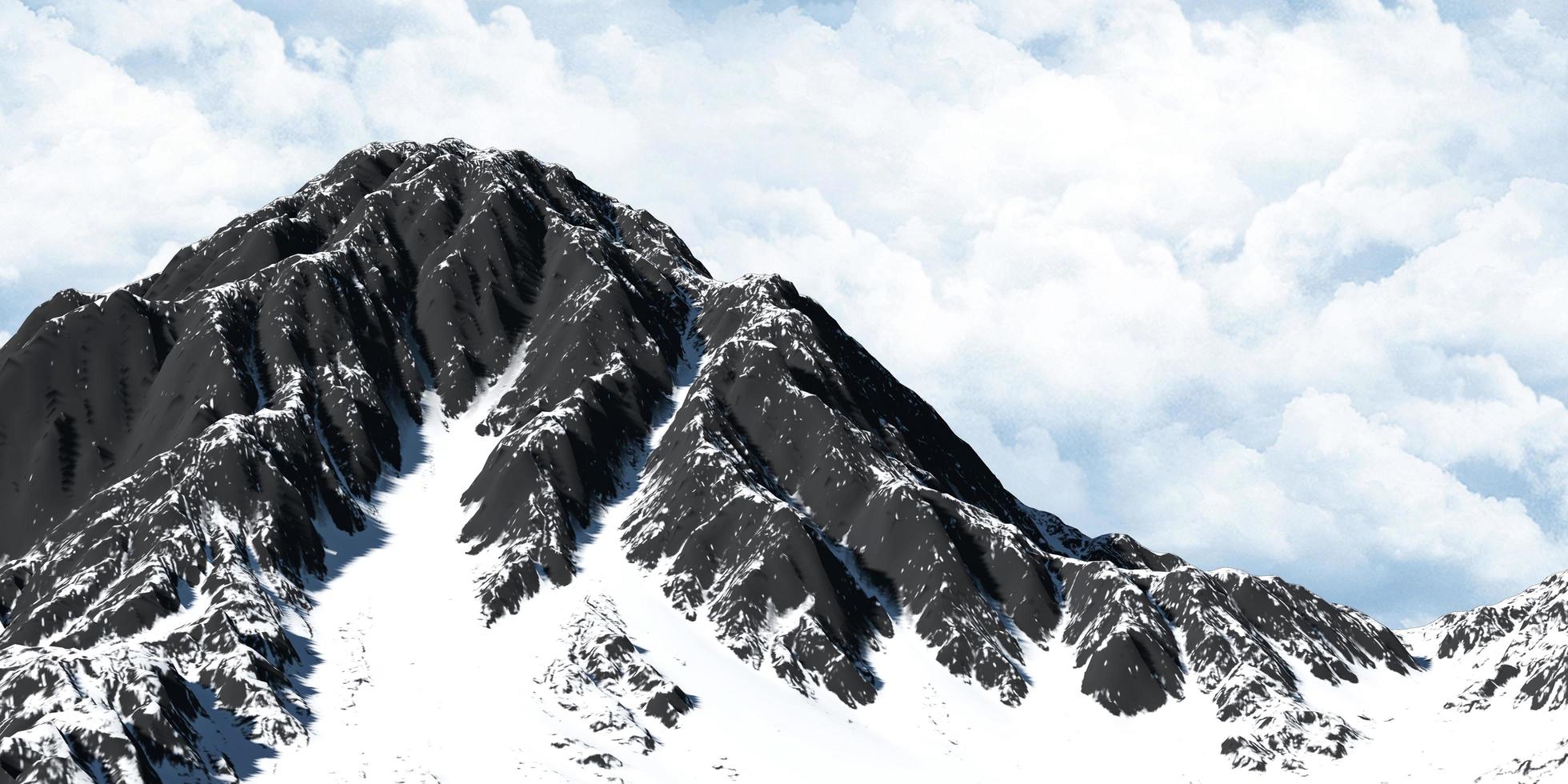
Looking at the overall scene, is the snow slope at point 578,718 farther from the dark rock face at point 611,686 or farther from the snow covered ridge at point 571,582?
the dark rock face at point 611,686

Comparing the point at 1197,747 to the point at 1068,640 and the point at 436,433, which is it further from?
the point at 436,433

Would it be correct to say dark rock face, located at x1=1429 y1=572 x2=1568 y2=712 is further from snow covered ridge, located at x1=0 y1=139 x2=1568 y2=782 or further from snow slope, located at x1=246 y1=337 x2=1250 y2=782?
snow slope, located at x1=246 y1=337 x2=1250 y2=782

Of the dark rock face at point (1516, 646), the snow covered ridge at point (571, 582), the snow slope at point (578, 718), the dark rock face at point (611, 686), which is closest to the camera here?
the snow slope at point (578, 718)

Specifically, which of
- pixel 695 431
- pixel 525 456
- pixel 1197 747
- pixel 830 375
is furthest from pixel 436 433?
pixel 1197 747

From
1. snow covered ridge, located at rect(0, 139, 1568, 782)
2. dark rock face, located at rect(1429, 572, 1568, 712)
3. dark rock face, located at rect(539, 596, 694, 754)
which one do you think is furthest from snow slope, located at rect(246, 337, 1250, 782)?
dark rock face, located at rect(1429, 572, 1568, 712)

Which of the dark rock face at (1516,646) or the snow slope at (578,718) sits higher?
the dark rock face at (1516,646)

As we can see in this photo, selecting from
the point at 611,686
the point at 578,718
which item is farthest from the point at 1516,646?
the point at 578,718

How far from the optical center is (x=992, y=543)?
124 m

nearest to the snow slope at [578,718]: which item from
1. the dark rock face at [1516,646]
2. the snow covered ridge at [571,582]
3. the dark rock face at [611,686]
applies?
the snow covered ridge at [571,582]

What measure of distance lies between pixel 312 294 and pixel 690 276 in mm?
50530

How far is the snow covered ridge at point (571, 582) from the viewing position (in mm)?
84938

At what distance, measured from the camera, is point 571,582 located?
354ft

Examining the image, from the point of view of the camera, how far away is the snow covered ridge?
8494cm

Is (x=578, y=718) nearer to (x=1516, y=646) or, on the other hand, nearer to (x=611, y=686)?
(x=611, y=686)
